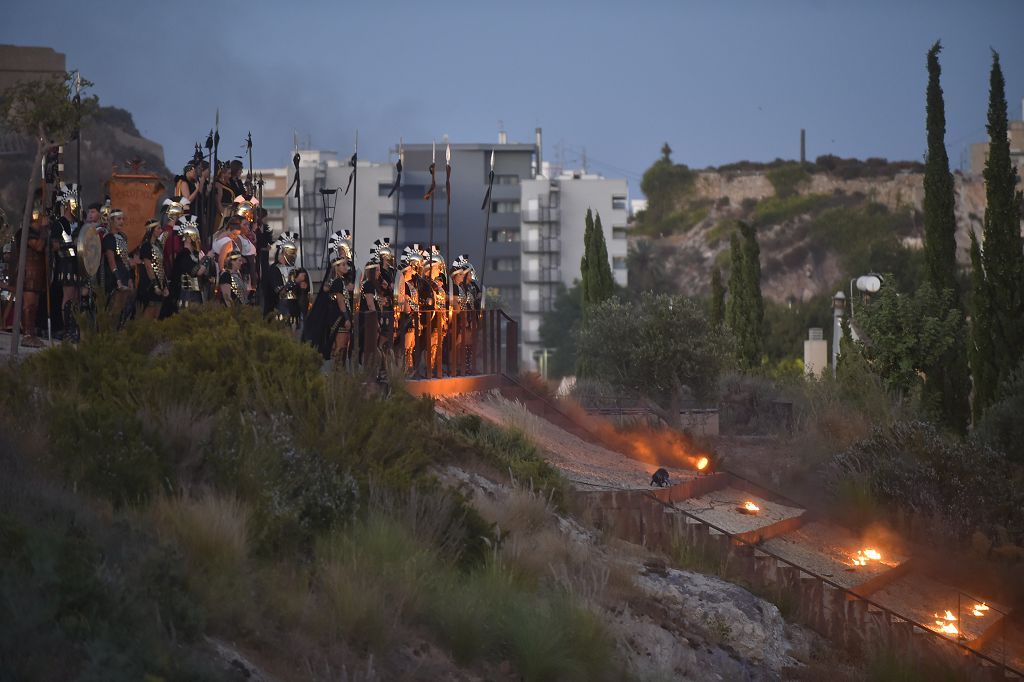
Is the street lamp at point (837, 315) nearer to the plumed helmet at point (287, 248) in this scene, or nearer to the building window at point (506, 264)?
the plumed helmet at point (287, 248)

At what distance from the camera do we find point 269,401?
13.5 m

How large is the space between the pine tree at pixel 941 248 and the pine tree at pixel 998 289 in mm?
978

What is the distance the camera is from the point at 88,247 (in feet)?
57.1

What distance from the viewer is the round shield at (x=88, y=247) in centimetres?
1738

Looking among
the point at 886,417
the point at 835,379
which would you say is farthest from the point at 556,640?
the point at 835,379

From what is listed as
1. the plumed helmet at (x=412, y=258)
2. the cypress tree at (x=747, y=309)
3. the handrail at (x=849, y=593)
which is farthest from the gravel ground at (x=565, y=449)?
the cypress tree at (x=747, y=309)

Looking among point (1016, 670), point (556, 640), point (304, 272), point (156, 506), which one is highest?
point (304, 272)

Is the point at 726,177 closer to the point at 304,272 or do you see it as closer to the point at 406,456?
the point at 304,272

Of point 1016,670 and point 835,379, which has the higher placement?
point 835,379

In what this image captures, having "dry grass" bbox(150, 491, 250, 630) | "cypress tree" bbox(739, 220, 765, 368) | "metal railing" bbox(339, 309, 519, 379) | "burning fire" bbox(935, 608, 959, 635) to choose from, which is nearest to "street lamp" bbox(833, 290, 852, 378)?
"cypress tree" bbox(739, 220, 765, 368)

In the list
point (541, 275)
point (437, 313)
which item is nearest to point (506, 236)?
point (541, 275)

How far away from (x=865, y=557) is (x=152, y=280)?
33.9 feet

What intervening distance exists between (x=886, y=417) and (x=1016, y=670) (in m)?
13.1

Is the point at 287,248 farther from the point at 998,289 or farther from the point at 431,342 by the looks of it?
the point at 998,289
